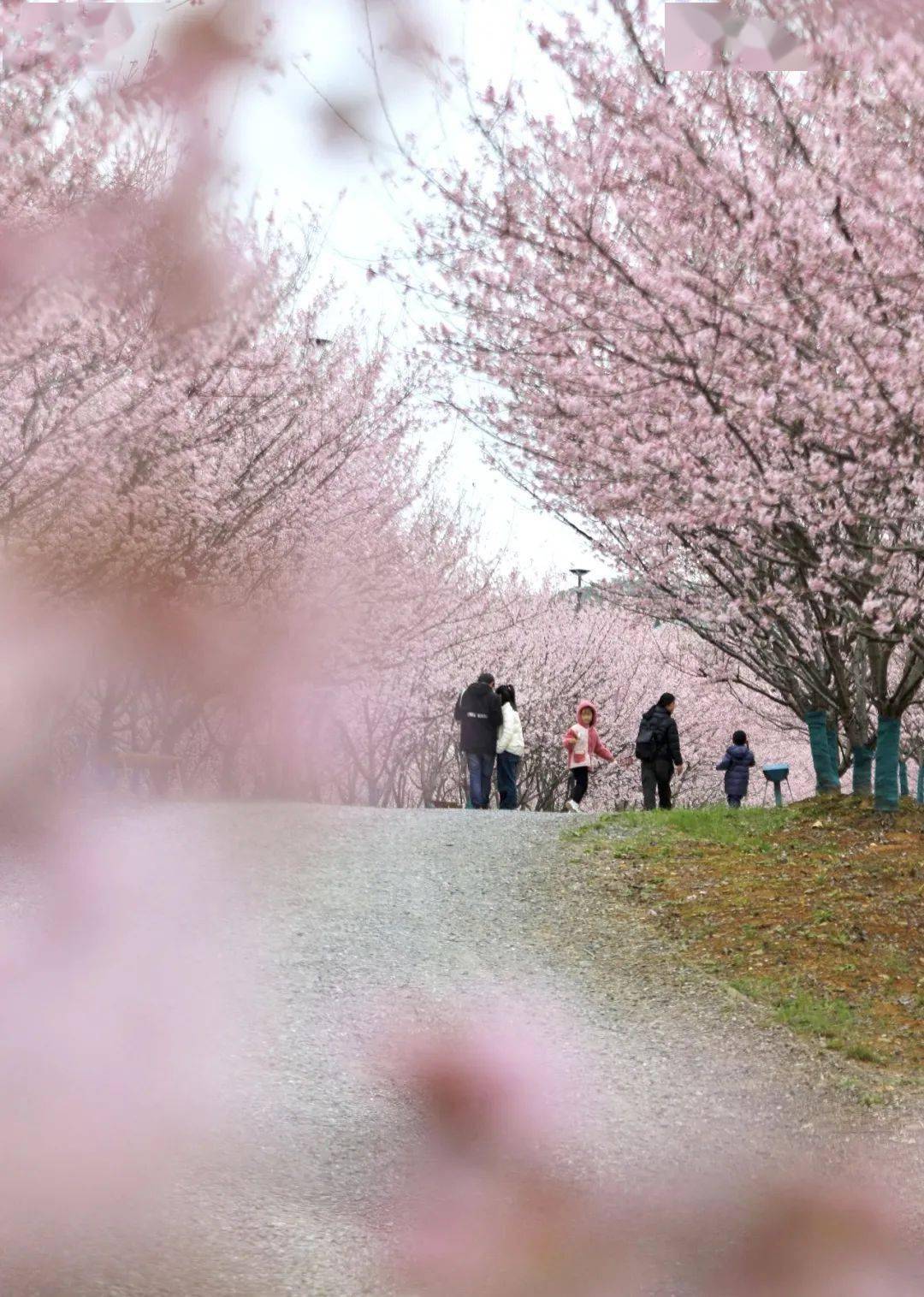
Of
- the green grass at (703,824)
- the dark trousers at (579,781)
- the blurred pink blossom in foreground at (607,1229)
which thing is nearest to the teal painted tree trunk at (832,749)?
the green grass at (703,824)

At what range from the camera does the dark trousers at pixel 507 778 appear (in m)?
19.0

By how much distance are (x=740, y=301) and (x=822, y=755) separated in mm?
10691

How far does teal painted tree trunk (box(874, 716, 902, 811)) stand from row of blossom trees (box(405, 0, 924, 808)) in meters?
2.93

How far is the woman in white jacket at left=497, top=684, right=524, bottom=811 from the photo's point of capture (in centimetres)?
1875

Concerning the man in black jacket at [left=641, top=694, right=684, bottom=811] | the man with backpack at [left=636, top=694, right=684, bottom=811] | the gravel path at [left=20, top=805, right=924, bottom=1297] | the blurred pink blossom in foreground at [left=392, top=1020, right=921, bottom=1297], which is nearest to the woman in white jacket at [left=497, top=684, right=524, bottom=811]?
the man with backpack at [left=636, top=694, right=684, bottom=811]

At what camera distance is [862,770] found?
16.0 m

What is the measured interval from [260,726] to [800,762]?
106 ft

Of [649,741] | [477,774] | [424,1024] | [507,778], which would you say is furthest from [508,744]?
[424,1024]

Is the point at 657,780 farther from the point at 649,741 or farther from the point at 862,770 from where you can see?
the point at 862,770

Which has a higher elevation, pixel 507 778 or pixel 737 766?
pixel 737 766

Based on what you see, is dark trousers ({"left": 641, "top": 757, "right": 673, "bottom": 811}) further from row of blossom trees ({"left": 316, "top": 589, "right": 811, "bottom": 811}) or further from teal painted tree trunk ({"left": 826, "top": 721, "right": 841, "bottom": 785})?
row of blossom trees ({"left": 316, "top": 589, "right": 811, "bottom": 811})

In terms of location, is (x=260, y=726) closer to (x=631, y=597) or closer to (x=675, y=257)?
(x=631, y=597)

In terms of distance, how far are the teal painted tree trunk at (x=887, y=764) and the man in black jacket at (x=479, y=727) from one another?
18.0 feet

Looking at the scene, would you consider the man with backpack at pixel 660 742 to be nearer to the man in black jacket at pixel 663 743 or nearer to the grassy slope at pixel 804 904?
the man in black jacket at pixel 663 743
